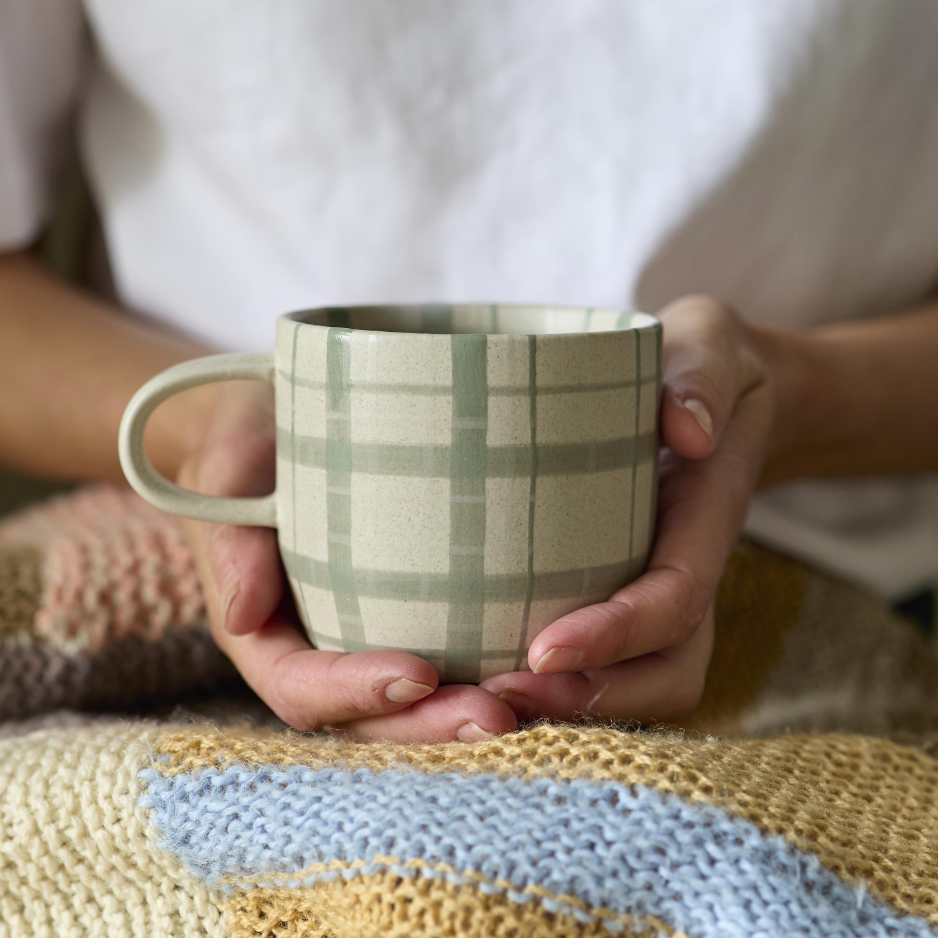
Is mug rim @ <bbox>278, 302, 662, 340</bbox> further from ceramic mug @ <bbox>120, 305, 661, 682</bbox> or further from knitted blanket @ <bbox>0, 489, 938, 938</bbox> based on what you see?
knitted blanket @ <bbox>0, 489, 938, 938</bbox>

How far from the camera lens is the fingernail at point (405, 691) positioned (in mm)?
372

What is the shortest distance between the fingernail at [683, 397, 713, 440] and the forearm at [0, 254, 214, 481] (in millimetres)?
404

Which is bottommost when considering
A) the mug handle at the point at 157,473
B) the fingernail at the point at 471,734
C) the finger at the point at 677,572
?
the fingernail at the point at 471,734

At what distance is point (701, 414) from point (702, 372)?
36mm

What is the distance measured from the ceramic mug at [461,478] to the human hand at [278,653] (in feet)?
0.05

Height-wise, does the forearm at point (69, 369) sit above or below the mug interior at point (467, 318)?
below

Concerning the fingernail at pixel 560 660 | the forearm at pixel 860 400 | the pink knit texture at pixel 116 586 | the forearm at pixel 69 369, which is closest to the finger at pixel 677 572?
the fingernail at pixel 560 660

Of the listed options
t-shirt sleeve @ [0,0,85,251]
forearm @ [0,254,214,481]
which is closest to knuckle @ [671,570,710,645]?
forearm @ [0,254,214,481]

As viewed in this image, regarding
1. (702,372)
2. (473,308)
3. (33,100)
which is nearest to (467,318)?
(473,308)

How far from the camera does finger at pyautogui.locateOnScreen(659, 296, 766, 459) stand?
1.44 feet

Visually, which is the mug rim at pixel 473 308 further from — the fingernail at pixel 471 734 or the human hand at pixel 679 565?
the fingernail at pixel 471 734

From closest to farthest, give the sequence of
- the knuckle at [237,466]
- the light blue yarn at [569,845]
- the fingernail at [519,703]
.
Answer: the light blue yarn at [569,845], the fingernail at [519,703], the knuckle at [237,466]

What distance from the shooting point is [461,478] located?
0.36 metres

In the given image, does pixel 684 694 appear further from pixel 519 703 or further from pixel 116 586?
pixel 116 586
